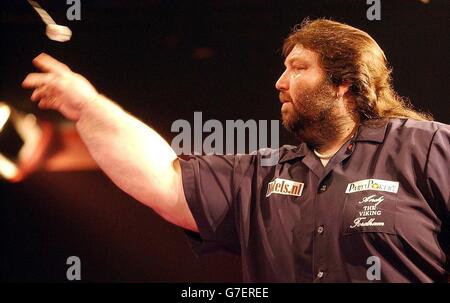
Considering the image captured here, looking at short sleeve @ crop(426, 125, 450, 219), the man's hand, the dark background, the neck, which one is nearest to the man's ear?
the neck

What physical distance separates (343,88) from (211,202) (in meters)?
0.59

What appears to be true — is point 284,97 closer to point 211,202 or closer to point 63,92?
point 211,202

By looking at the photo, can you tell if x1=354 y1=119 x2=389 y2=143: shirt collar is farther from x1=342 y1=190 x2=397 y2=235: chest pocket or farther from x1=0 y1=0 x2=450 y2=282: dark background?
x1=0 y1=0 x2=450 y2=282: dark background

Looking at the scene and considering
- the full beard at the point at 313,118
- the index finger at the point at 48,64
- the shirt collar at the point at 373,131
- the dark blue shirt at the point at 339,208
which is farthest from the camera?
the index finger at the point at 48,64

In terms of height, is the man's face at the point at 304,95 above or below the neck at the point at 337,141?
above

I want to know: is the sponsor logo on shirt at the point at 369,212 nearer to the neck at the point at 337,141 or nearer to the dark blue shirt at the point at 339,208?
the dark blue shirt at the point at 339,208

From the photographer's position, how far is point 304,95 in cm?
186

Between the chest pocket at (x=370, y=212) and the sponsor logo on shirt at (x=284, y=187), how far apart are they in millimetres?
164

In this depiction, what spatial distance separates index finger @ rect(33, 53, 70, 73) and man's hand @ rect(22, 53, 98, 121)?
12 millimetres

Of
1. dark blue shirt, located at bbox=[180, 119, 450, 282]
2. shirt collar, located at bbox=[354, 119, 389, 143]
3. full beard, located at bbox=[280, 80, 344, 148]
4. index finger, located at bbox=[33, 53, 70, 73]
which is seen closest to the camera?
dark blue shirt, located at bbox=[180, 119, 450, 282]

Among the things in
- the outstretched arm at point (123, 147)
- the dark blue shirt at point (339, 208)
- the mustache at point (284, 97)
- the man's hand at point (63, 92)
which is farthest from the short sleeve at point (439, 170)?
the man's hand at point (63, 92)

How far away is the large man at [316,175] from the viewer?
→ 1607 millimetres

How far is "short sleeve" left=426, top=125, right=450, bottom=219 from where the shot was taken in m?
1.60

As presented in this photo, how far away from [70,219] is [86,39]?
66 centimetres
